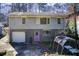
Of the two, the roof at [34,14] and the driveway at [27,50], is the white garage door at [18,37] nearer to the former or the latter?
the driveway at [27,50]

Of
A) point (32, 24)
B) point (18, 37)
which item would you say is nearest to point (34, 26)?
point (32, 24)

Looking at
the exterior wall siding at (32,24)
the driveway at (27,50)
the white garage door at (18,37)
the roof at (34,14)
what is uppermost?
the roof at (34,14)

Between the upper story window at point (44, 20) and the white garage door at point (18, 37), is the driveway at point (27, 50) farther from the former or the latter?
the upper story window at point (44, 20)

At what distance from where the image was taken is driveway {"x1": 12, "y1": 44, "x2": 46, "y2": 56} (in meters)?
2.10

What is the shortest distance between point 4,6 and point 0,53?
42cm

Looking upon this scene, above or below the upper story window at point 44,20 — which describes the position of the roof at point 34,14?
above

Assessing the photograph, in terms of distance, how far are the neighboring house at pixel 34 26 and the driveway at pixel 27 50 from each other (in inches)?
1.8

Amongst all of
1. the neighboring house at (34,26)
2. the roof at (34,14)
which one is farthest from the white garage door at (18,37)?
the roof at (34,14)

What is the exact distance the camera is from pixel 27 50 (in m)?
2.10

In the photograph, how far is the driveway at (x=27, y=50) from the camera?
2.10 metres

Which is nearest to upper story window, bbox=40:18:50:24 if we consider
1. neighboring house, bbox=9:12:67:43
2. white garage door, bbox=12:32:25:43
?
neighboring house, bbox=9:12:67:43

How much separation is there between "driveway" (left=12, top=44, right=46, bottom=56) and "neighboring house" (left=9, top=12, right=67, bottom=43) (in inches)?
1.8

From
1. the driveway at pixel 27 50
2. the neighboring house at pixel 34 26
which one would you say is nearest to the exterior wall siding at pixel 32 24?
the neighboring house at pixel 34 26

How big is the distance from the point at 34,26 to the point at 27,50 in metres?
0.22
